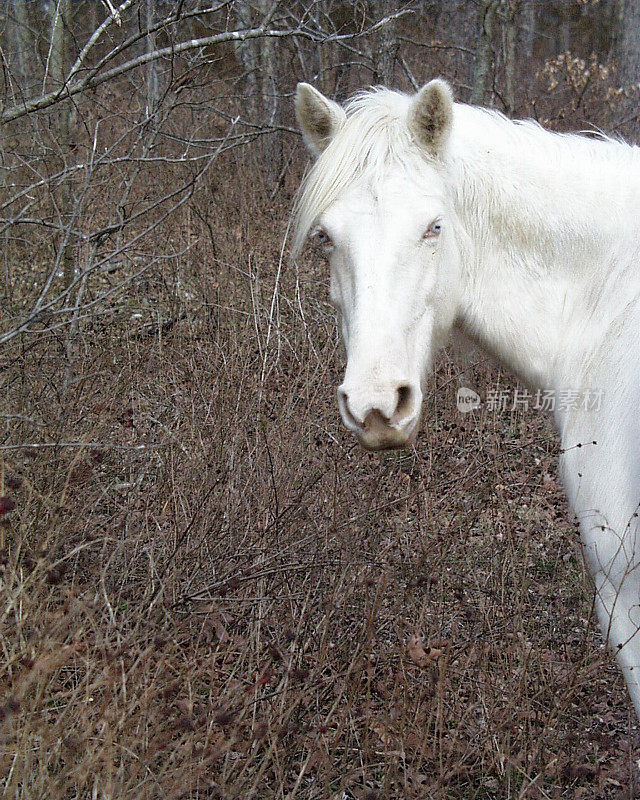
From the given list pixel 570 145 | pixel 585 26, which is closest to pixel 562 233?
pixel 570 145

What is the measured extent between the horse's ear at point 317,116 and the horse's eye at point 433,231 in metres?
0.58

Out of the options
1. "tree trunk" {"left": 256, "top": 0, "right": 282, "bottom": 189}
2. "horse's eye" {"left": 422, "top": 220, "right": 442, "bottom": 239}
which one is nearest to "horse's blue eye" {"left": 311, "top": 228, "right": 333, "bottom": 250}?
"horse's eye" {"left": 422, "top": 220, "right": 442, "bottom": 239}

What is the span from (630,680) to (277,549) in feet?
4.60

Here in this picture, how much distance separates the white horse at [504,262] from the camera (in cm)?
238

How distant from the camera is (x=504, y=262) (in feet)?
8.94

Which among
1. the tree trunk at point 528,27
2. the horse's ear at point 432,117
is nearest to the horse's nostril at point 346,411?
the horse's ear at point 432,117

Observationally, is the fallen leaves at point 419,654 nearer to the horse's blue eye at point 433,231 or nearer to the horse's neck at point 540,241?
the horse's neck at point 540,241

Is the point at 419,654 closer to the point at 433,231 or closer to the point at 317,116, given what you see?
the point at 433,231

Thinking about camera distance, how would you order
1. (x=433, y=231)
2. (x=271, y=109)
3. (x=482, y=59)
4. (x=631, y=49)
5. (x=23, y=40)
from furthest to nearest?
1. (x=631, y=49)
2. (x=271, y=109)
3. (x=23, y=40)
4. (x=482, y=59)
5. (x=433, y=231)

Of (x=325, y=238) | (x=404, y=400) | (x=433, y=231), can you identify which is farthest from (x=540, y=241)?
(x=404, y=400)

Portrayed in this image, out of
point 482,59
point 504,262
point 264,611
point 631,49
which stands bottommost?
point 264,611

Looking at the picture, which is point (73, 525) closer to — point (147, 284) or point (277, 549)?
point (277, 549)

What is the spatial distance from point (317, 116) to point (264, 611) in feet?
6.28

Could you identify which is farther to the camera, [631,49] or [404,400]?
[631,49]
